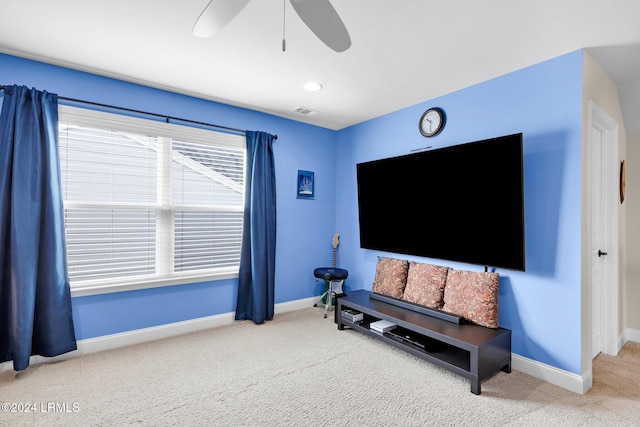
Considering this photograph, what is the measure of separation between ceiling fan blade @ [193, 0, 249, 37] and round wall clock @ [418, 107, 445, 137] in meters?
2.31

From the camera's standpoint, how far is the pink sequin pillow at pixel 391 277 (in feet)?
10.6

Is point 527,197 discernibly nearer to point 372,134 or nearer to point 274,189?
point 372,134

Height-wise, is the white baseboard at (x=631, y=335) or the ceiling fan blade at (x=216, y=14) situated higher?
the ceiling fan blade at (x=216, y=14)

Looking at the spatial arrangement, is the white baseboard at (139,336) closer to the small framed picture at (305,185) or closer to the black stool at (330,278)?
the black stool at (330,278)

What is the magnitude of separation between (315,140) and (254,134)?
3.10ft

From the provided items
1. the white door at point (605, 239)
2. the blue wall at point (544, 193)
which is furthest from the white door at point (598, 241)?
the blue wall at point (544, 193)

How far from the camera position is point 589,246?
Answer: 225cm

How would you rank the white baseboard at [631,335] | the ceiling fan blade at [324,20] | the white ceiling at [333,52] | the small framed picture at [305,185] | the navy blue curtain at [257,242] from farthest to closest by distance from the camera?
the small framed picture at [305,185] < the navy blue curtain at [257,242] < the white baseboard at [631,335] < the white ceiling at [333,52] < the ceiling fan blade at [324,20]

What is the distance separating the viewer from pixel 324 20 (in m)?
1.39

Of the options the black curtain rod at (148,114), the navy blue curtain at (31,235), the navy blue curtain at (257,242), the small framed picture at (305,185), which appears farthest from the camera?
the small framed picture at (305,185)

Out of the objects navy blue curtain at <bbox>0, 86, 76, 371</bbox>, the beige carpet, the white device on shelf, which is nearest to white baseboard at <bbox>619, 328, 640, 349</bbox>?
the beige carpet

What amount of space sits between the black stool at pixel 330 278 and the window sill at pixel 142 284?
→ 100 centimetres

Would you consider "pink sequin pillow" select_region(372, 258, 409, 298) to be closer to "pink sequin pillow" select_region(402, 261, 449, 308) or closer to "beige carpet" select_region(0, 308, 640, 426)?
"pink sequin pillow" select_region(402, 261, 449, 308)

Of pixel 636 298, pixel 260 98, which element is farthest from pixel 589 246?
pixel 260 98
